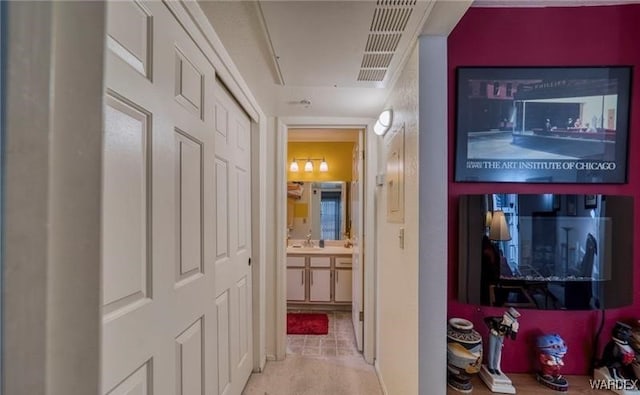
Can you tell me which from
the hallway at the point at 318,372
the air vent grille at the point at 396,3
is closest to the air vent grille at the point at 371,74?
the air vent grille at the point at 396,3

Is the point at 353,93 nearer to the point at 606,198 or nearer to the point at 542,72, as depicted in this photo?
the point at 542,72

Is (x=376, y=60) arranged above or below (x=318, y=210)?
above

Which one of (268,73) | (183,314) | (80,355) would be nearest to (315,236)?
(268,73)

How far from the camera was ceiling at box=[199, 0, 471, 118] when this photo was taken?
114cm

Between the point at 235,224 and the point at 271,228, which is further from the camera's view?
the point at 271,228

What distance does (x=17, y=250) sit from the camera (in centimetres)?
37

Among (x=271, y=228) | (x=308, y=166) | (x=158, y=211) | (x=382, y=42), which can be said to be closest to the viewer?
(x=158, y=211)

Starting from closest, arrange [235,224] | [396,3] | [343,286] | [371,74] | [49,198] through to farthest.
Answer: [49,198] < [396,3] < [371,74] < [235,224] < [343,286]

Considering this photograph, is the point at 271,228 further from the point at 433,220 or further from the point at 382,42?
the point at 382,42

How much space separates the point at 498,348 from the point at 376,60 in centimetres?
149

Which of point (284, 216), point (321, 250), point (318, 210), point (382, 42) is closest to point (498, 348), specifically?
point (382, 42)

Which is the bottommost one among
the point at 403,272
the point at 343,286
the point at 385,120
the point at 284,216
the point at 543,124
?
the point at 343,286

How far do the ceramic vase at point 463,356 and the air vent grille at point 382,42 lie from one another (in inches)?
52.3

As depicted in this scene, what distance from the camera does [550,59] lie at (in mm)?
1476
